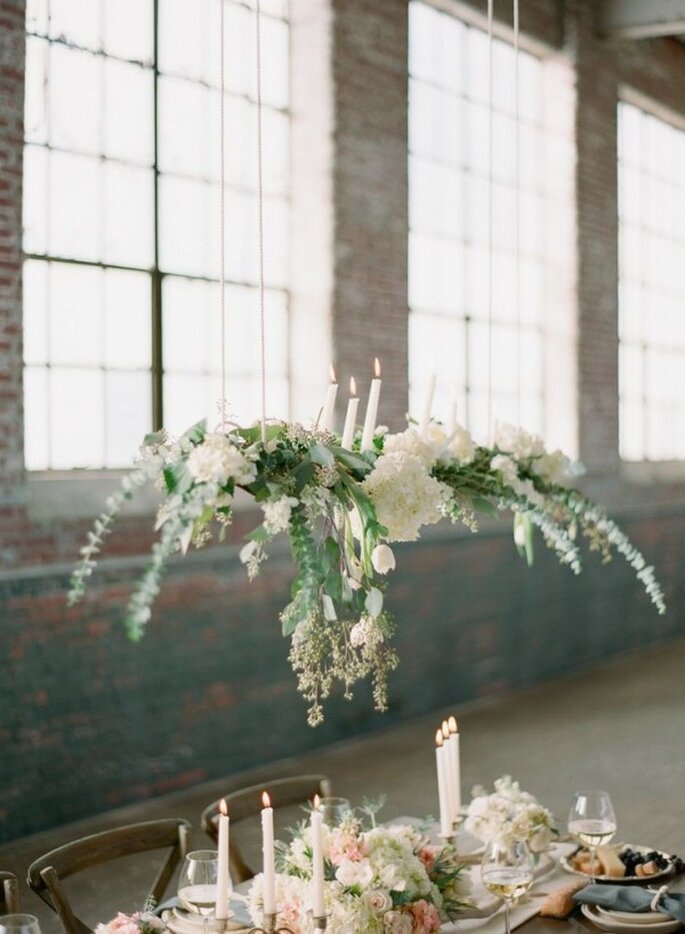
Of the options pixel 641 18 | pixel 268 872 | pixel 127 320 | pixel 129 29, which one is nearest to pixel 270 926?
pixel 268 872

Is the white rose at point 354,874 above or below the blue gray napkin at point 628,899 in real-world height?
above

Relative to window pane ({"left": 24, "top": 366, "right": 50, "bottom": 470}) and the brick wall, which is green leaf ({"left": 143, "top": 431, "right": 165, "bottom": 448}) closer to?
the brick wall

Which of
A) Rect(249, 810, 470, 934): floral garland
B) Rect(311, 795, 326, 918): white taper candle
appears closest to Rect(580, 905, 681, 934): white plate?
Rect(249, 810, 470, 934): floral garland

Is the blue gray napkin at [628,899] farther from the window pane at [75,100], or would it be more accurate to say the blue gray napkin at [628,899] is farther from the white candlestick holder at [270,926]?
the window pane at [75,100]

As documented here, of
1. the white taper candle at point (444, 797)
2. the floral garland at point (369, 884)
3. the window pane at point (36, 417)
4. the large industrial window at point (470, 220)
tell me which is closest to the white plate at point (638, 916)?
the floral garland at point (369, 884)

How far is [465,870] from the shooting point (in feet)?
9.87

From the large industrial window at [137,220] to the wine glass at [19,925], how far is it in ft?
13.1

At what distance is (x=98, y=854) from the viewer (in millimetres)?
3248

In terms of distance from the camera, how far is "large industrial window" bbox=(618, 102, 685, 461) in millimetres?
10977

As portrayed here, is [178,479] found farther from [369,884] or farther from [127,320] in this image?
[127,320]

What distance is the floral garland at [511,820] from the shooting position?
10.2 feet

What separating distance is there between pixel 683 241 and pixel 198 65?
637 cm

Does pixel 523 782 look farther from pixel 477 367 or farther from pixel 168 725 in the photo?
pixel 477 367

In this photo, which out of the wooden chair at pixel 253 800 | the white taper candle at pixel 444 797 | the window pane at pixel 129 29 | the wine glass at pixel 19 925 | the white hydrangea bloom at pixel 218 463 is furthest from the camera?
the window pane at pixel 129 29
